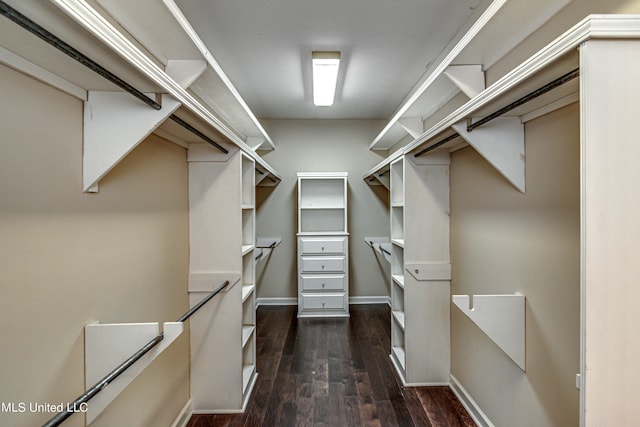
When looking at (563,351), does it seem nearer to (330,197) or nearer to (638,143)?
(638,143)

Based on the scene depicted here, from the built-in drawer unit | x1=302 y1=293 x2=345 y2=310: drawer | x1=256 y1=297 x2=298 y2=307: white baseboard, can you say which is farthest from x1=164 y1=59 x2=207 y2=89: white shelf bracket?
x1=256 y1=297 x2=298 y2=307: white baseboard

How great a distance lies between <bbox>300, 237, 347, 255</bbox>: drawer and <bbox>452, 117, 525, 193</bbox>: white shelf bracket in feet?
7.89

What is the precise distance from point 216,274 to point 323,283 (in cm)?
198

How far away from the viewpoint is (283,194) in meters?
4.02

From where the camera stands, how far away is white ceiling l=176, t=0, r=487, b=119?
1720 millimetres

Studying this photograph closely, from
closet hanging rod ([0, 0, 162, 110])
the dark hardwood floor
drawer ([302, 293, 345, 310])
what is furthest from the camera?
drawer ([302, 293, 345, 310])

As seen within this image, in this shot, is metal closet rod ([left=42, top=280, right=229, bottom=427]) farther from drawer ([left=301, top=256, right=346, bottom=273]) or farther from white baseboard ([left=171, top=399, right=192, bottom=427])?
drawer ([left=301, top=256, right=346, bottom=273])

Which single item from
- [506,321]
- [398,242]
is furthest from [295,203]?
[506,321]

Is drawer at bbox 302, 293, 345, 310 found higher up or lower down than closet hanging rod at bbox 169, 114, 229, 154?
lower down

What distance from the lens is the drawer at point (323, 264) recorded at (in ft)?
11.9

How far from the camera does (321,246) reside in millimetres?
3631

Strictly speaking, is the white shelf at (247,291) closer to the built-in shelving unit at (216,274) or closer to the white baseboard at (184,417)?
the built-in shelving unit at (216,274)

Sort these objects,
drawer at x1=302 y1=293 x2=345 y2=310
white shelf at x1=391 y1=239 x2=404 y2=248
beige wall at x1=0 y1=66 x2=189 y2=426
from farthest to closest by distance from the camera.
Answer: drawer at x1=302 y1=293 x2=345 y2=310
white shelf at x1=391 y1=239 x2=404 y2=248
beige wall at x1=0 y1=66 x2=189 y2=426

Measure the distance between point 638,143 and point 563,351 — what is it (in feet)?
2.94
